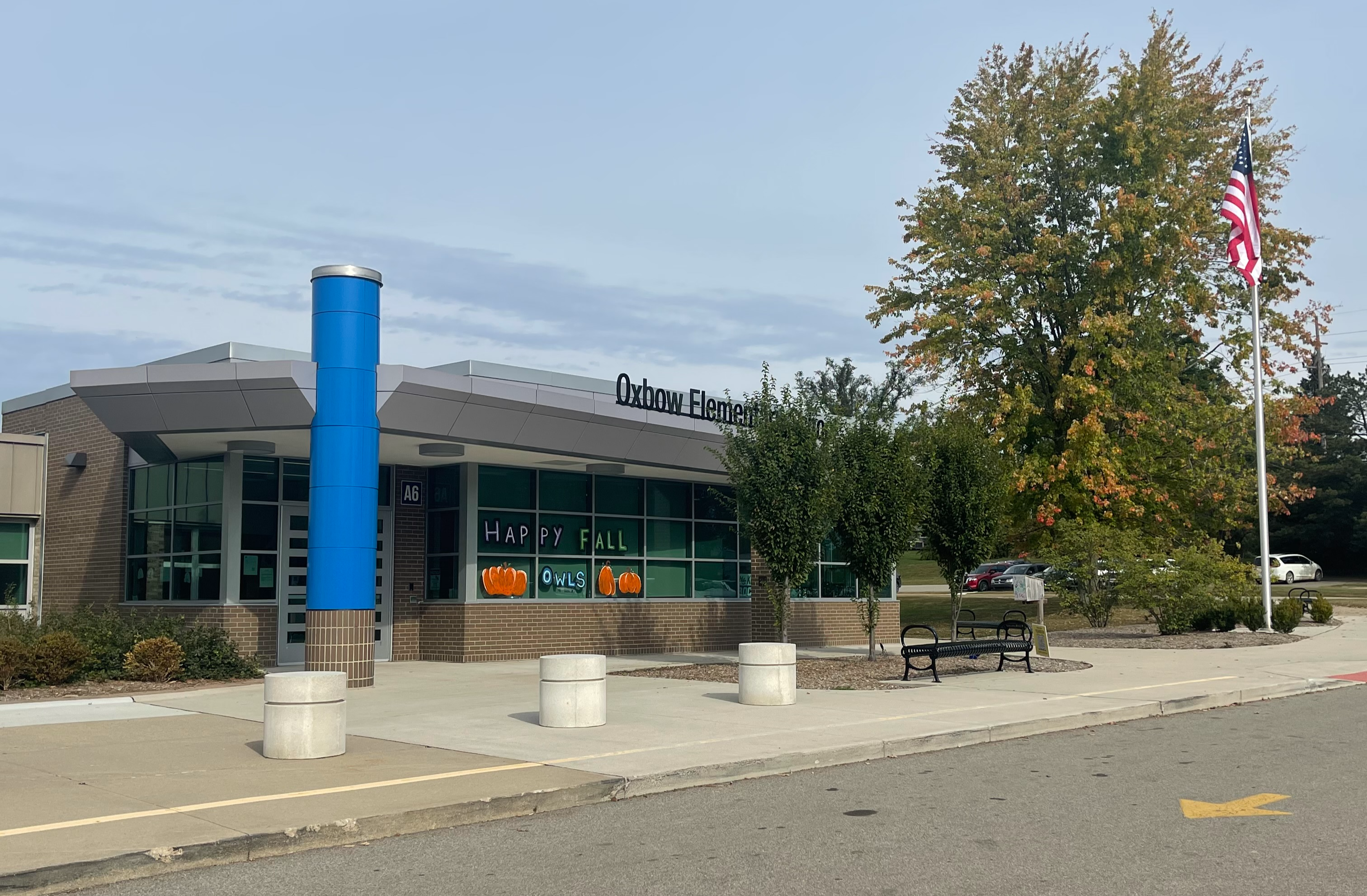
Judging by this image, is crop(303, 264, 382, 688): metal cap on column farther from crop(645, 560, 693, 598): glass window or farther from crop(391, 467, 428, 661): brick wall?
crop(645, 560, 693, 598): glass window

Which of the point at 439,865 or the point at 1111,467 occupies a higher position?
the point at 1111,467

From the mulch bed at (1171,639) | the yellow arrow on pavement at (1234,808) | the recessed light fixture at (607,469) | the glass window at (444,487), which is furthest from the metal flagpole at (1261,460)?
the yellow arrow on pavement at (1234,808)

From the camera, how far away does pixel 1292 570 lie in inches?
2303

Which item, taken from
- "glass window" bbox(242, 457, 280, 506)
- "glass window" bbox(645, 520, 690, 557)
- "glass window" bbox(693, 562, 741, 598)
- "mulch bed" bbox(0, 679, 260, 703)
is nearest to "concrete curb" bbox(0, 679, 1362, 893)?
"mulch bed" bbox(0, 679, 260, 703)

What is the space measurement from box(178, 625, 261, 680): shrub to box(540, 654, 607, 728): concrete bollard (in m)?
8.04

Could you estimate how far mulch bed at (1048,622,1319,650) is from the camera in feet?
82.4

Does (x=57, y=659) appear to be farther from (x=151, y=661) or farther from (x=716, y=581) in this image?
(x=716, y=581)

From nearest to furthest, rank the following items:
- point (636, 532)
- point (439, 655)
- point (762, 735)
→ point (762, 735)
point (439, 655)
point (636, 532)

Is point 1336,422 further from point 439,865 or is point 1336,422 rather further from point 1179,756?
point 439,865

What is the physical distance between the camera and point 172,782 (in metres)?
9.66

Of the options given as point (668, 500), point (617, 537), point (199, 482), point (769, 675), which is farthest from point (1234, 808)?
point (668, 500)

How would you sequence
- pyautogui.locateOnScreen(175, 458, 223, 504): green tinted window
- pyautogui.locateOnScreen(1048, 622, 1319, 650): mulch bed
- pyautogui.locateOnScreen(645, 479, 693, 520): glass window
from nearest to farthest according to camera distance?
pyautogui.locateOnScreen(175, 458, 223, 504): green tinted window → pyautogui.locateOnScreen(1048, 622, 1319, 650): mulch bed → pyautogui.locateOnScreen(645, 479, 693, 520): glass window

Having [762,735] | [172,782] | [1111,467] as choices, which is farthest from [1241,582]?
[172,782]

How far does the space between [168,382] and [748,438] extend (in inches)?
360
